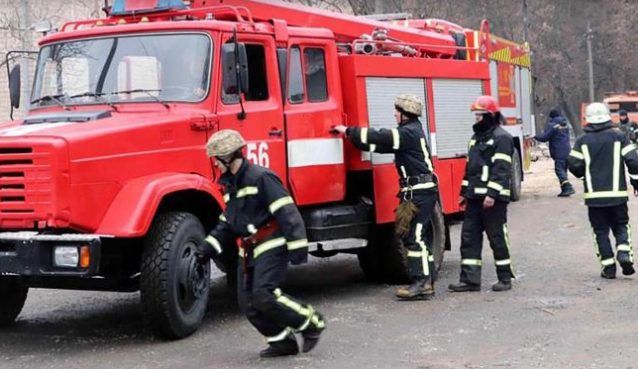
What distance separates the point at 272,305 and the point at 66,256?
143 centimetres

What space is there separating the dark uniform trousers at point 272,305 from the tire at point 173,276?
2.16ft

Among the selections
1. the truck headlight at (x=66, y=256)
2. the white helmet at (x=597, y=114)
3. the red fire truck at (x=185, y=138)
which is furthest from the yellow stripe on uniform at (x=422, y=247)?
the truck headlight at (x=66, y=256)

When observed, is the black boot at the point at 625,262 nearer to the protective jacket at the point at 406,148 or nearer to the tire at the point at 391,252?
the tire at the point at 391,252

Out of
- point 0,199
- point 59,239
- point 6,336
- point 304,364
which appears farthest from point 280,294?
point 6,336

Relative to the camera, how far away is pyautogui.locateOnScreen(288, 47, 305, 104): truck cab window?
8.31 m

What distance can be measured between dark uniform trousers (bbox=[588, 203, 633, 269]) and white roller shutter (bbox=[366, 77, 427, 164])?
7.37 ft

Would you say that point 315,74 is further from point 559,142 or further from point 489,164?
point 559,142

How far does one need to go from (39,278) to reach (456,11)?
3492cm

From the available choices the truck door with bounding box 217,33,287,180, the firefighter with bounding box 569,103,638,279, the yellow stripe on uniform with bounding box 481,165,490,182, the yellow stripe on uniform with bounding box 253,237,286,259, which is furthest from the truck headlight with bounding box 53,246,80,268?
the firefighter with bounding box 569,103,638,279

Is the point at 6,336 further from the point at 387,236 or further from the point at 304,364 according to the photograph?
the point at 387,236

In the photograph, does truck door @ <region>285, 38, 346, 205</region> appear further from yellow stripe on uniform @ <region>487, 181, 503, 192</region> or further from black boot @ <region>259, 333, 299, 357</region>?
black boot @ <region>259, 333, 299, 357</region>

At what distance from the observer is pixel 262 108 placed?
792 cm

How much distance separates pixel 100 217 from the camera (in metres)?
6.58

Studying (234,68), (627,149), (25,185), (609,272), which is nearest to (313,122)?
(234,68)
